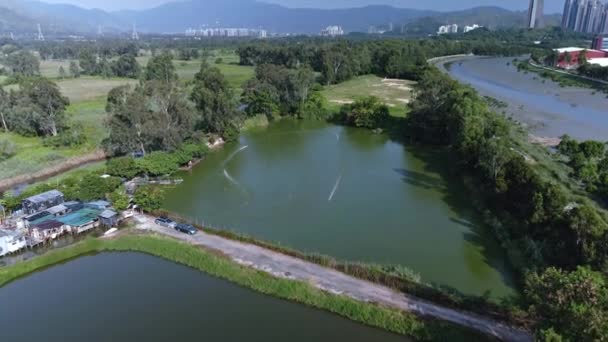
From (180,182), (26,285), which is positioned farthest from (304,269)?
(180,182)

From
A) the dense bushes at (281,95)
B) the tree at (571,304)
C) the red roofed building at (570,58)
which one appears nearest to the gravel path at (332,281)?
the tree at (571,304)

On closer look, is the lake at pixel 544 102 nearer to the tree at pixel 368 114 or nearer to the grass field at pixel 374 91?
the grass field at pixel 374 91

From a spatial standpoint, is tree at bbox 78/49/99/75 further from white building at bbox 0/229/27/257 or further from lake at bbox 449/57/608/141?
lake at bbox 449/57/608/141

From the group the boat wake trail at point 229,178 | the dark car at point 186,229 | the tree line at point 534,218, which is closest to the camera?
the tree line at point 534,218

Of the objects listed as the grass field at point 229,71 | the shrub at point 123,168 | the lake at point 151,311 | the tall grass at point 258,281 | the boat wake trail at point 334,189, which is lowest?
the lake at point 151,311

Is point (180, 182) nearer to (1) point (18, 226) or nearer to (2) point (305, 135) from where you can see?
(1) point (18, 226)
